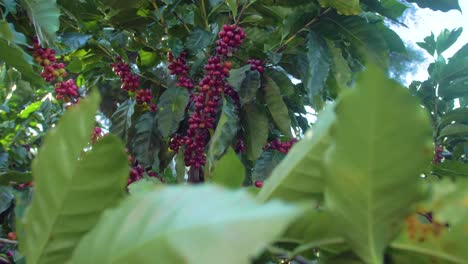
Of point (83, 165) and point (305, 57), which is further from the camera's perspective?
point (305, 57)

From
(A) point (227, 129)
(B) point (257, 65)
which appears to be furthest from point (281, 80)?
(A) point (227, 129)

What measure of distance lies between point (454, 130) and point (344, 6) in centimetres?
84

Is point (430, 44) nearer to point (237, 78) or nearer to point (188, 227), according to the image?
point (237, 78)

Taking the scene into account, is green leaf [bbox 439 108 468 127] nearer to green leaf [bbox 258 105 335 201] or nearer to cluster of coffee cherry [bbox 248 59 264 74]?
cluster of coffee cherry [bbox 248 59 264 74]

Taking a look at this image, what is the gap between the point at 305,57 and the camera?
1.51 metres

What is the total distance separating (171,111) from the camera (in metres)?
1.49

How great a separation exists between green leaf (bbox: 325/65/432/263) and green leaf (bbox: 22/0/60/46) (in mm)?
1104

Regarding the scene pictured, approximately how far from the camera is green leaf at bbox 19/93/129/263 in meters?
0.28

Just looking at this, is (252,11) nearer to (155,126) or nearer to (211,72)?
(211,72)

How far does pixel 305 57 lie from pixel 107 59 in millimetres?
688

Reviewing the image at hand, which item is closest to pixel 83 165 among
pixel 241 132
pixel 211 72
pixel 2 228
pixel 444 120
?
pixel 211 72

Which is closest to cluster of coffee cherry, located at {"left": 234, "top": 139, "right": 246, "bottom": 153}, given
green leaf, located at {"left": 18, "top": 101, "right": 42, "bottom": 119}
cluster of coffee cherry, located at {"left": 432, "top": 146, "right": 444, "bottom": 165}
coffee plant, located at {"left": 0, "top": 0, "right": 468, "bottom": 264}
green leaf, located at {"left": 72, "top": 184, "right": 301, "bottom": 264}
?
coffee plant, located at {"left": 0, "top": 0, "right": 468, "bottom": 264}

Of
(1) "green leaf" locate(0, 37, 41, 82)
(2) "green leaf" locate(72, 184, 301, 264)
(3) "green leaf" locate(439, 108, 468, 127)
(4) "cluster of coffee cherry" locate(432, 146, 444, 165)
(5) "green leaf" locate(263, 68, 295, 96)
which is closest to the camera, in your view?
(2) "green leaf" locate(72, 184, 301, 264)

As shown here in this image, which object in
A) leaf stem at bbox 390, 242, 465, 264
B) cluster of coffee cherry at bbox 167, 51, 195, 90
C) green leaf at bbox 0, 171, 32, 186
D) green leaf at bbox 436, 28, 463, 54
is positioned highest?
green leaf at bbox 436, 28, 463, 54
